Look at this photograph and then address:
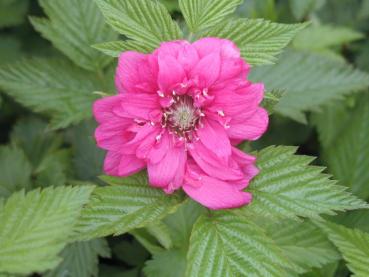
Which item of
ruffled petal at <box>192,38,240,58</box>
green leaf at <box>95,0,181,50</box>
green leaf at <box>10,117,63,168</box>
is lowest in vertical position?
green leaf at <box>10,117,63,168</box>

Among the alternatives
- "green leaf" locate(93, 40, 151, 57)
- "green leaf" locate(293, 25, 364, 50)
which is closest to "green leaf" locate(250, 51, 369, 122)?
"green leaf" locate(293, 25, 364, 50)

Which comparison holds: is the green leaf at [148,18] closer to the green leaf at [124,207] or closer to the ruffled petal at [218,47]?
the ruffled petal at [218,47]

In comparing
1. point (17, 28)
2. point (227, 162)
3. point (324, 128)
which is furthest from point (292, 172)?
point (17, 28)

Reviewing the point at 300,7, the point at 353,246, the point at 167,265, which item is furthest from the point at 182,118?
the point at 300,7

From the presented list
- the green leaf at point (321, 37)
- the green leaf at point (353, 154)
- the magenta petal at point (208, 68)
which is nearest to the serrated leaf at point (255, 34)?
the magenta petal at point (208, 68)

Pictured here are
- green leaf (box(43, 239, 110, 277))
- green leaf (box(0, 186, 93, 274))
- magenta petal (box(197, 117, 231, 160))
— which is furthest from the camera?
green leaf (box(43, 239, 110, 277))

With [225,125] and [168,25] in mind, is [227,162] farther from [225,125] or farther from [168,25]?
[168,25]

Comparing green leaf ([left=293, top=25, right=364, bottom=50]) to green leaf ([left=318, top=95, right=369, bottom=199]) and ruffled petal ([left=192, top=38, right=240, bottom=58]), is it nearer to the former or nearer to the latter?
green leaf ([left=318, top=95, right=369, bottom=199])

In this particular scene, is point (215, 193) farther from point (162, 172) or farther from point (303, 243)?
point (303, 243)
